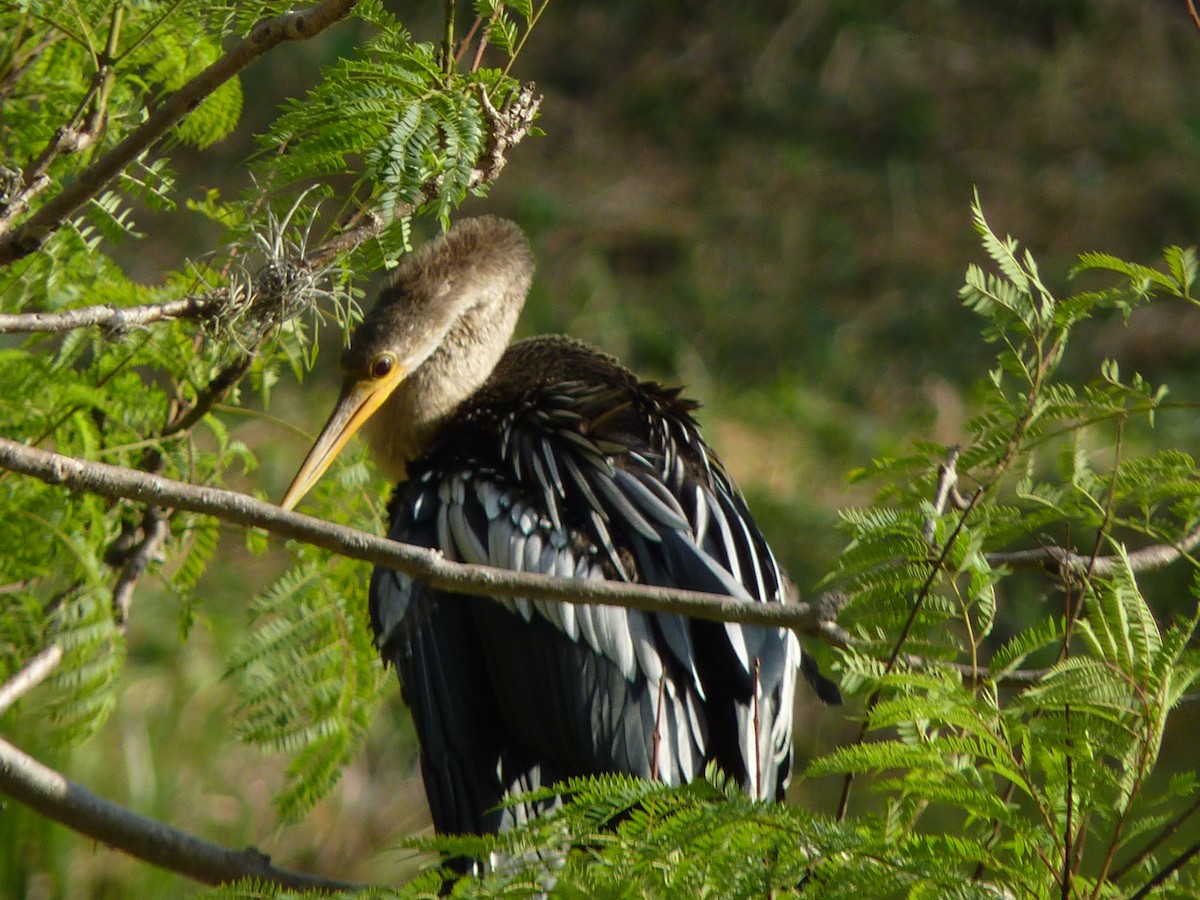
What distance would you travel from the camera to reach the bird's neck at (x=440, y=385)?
2.83 m

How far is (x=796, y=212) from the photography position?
6.57m

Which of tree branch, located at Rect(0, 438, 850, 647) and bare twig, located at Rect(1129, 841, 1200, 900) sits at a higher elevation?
tree branch, located at Rect(0, 438, 850, 647)

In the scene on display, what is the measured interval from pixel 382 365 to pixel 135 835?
44.1 inches

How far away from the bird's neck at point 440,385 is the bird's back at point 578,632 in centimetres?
26

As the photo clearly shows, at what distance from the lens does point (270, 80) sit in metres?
6.39

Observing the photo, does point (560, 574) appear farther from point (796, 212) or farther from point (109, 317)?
point (796, 212)

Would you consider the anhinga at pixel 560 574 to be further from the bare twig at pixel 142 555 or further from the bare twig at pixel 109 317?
the bare twig at pixel 109 317

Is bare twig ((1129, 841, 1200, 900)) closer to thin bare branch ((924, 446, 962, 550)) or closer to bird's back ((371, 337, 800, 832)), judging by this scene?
thin bare branch ((924, 446, 962, 550))

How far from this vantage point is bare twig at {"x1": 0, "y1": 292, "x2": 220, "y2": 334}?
1.42m

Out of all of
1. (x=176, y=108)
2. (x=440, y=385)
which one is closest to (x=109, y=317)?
(x=176, y=108)

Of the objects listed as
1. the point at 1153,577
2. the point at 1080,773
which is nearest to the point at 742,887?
the point at 1080,773

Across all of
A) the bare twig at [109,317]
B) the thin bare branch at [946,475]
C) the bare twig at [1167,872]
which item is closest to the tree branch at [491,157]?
the bare twig at [109,317]

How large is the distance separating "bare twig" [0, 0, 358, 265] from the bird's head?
1198 mm

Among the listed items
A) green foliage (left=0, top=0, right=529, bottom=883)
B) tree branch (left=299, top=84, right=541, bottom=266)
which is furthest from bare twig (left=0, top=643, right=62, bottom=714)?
tree branch (left=299, top=84, right=541, bottom=266)
